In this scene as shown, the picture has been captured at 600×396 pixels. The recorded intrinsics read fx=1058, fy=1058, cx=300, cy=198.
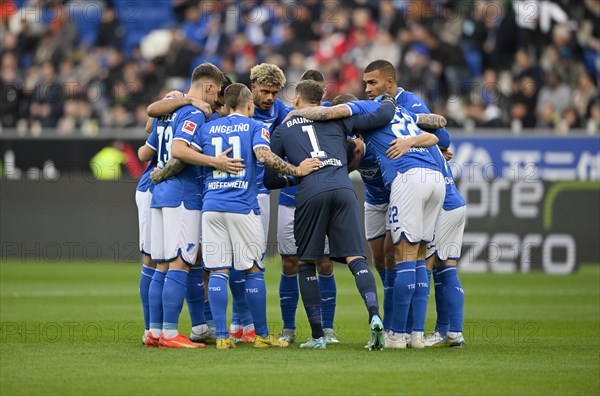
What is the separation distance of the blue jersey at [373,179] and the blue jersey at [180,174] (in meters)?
1.72

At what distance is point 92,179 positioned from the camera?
70.7 feet

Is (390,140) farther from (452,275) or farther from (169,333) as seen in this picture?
(169,333)

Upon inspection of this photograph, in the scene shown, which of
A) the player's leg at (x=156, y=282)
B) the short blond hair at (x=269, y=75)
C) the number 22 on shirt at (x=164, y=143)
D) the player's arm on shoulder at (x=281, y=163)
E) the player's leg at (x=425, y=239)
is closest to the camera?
the player's arm on shoulder at (x=281, y=163)

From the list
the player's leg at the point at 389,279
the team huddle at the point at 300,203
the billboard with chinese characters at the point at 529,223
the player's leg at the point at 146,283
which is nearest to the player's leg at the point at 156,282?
the team huddle at the point at 300,203

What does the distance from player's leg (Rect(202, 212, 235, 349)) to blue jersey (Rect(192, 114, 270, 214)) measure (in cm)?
14

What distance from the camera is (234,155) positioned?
33.1 ft

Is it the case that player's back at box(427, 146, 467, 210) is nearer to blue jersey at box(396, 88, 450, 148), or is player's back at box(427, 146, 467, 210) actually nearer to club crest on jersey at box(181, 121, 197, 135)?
blue jersey at box(396, 88, 450, 148)

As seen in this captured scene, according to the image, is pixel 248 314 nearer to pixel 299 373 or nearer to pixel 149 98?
pixel 299 373

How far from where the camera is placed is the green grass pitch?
791 centimetres

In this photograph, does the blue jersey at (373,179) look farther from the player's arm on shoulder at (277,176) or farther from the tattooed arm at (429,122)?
the player's arm on shoulder at (277,176)

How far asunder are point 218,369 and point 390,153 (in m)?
2.87

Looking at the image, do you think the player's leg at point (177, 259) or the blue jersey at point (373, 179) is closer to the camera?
the player's leg at point (177, 259)

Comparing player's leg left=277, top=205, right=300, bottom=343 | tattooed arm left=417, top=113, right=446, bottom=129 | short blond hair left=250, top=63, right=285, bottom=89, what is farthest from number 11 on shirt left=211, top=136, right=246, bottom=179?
tattooed arm left=417, top=113, right=446, bottom=129

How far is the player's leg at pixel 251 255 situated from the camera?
10055 mm
